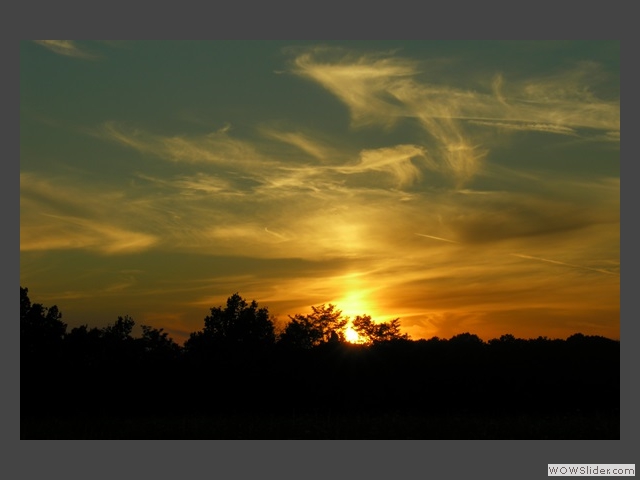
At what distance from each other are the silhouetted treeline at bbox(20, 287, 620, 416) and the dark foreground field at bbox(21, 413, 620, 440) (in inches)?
161

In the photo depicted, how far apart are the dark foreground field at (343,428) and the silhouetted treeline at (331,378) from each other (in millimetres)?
4094

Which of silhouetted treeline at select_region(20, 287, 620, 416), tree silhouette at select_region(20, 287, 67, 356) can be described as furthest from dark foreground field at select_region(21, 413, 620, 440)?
tree silhouette at select_region(20, 287, 67, 356)

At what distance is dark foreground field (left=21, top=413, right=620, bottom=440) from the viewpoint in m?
30.2

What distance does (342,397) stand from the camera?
129 feet

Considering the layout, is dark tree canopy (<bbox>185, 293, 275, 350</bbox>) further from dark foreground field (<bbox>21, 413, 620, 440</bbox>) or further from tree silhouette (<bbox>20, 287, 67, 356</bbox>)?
dark foreground field (<bbox>21, 413, 620, 440</bbox>)

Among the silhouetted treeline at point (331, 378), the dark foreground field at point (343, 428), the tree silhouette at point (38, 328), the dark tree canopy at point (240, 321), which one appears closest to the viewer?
the dark foreground field at point (343, 428)

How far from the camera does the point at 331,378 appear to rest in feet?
135

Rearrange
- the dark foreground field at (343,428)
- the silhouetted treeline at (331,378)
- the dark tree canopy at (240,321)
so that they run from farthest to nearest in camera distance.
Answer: the dark tree canopy at (240,321) → the silhouetted treeline at (331,378) → the dark foreground field at (343,428)

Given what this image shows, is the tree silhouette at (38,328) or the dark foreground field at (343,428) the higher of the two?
the tree silhouette at (38,328)

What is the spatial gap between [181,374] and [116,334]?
11.9m

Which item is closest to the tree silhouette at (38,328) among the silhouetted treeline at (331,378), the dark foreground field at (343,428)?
the silhouetted treeline at (331,378)

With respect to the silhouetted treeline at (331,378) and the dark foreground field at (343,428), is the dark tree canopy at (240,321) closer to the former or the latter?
the silhouetted treeline at (331,378)

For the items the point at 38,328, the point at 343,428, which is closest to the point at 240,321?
the point at 38,328

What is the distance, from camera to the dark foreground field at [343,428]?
30.2 meters
